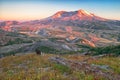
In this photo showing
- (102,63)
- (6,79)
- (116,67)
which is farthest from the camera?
(102,63)

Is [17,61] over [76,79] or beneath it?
beneath

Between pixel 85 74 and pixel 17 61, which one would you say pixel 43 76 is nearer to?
pixel 85 74

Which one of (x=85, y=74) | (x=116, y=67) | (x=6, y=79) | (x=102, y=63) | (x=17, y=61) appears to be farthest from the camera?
(x=17, y=61)

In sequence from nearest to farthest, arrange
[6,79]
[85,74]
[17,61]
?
[6,79]
[85,74]
[17,61]

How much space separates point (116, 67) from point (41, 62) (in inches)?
241

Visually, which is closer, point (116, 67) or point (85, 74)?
point (85, 74)

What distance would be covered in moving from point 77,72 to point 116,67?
5336 mm

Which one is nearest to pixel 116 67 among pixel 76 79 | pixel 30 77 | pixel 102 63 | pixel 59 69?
pixel 102 63

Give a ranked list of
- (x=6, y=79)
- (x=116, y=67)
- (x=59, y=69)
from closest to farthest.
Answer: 1. (x=6, y=79)
2. (x=59, y=69)
3. (x=116, y=67)

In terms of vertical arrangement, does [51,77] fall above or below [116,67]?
above

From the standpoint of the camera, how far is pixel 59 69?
1761cm

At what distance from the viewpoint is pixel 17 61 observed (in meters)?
24.2

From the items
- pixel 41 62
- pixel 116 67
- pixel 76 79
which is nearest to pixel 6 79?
pixel 76 79

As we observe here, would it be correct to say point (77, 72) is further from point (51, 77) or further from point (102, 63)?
point (102, 63)
